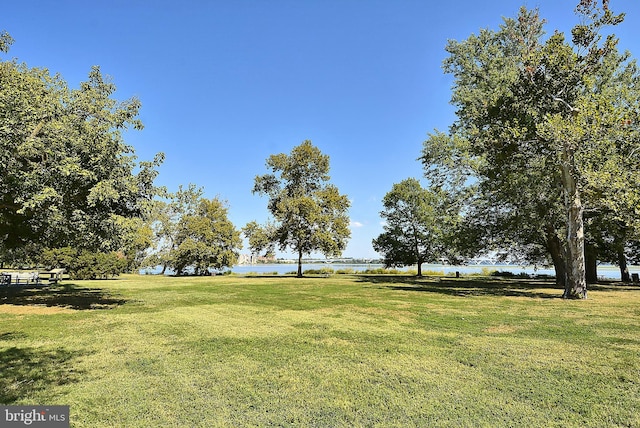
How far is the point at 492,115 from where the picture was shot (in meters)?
18.6

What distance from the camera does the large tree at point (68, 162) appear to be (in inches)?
424

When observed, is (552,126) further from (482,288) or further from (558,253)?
(558,253)

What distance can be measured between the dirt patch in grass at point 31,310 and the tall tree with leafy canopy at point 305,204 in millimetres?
22391

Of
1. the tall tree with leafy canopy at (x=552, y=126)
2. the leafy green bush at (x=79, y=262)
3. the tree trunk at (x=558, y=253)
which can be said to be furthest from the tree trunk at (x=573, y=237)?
the leafy green bush at (x=79, y=262)

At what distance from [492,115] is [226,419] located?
19.4m

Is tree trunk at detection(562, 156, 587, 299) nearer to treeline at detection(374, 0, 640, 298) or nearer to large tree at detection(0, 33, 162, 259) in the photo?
treeline at detection(374, 0, 640, 298)

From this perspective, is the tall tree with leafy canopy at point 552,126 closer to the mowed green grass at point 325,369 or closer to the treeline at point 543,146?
the treeline at point 543,146

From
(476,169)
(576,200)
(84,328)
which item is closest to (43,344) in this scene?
(84,328)

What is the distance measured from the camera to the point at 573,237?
16.2 m

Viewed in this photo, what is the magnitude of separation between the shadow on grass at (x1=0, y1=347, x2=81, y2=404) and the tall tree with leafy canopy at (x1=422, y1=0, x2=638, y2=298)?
17.7m

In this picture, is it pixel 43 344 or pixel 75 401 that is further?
pixel 43 344

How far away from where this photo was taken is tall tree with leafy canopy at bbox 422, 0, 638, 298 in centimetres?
1508

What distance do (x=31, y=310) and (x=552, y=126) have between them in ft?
67.6

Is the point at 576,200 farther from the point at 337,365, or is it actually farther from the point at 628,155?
the point at 337,365
